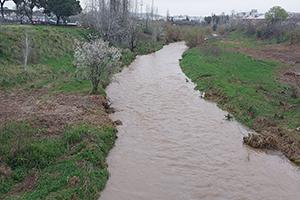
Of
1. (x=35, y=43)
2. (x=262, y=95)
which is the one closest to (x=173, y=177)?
(x=262, y=95)

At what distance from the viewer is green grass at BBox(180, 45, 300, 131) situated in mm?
14156

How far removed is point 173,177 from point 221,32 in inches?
3111

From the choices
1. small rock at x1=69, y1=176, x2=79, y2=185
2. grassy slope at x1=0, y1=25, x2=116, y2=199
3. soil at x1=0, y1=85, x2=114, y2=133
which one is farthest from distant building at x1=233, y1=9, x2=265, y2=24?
small rock at x1=69, y1=176, x2=79, y2=185

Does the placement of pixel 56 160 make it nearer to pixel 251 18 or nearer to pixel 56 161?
pixel 56 161

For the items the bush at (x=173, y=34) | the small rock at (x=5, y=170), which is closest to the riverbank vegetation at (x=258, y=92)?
the small rock at (x=5, y=170)

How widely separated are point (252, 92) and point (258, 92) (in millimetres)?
449

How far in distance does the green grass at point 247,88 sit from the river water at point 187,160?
1255mm

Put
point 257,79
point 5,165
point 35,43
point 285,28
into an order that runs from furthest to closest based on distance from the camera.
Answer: point 285,28 < point 35,43 < point 257,79 < point 5,165

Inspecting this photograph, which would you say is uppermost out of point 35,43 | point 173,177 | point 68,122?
point 35,43

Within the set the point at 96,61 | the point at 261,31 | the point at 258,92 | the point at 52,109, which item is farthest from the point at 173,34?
the point at 52,109

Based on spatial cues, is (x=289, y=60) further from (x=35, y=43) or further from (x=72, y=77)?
(x=35, y=43)

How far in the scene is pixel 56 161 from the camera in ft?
28.8

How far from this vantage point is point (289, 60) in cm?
3072

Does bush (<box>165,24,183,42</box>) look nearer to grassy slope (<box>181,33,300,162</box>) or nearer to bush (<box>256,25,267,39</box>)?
bush (<box>256,25,267,39</box>)
